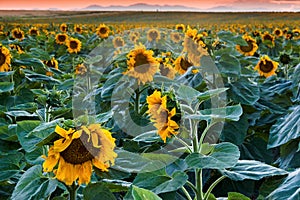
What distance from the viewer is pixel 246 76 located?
9.55 ft

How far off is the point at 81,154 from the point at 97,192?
11 centimetres

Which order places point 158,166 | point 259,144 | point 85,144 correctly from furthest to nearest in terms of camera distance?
1. point 259,144
2. point 158,166
3. point 85,144

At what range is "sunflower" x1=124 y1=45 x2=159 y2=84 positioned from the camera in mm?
2553

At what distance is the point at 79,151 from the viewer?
4.47ft

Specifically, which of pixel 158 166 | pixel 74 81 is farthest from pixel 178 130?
pixel 74 81

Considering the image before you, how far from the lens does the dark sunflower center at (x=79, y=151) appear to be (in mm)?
1334

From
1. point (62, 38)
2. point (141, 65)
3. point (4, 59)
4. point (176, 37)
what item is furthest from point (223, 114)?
point (62, 38)

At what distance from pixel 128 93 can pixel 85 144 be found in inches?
45.8

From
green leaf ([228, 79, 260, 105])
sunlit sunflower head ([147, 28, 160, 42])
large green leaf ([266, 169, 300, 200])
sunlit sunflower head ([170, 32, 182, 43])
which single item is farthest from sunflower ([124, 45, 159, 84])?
sunlit sunflower head ([170, 32, 182, 43])

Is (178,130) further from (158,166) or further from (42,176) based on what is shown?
(42,176)

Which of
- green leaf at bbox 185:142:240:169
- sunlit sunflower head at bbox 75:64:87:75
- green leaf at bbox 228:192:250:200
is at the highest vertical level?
green leaf at bbox 185:142:240:169

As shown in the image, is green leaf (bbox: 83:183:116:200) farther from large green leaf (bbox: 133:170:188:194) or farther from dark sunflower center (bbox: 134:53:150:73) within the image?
dark sunflower center (bbox: 134:53:150:73)

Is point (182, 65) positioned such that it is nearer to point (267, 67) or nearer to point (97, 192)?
point (267, 67)

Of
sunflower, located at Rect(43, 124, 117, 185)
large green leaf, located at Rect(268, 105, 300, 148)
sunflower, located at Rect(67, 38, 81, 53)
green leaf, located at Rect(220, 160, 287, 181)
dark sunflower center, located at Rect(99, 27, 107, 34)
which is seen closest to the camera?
sunflower, located at Rect(43, 124, 117, 185)
